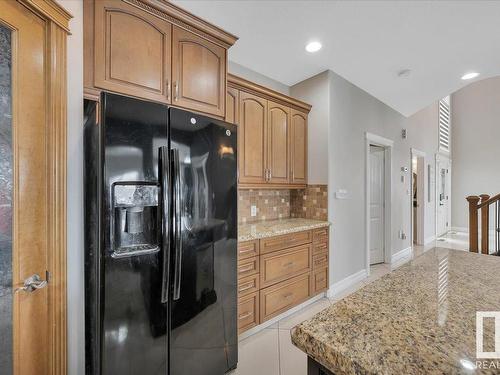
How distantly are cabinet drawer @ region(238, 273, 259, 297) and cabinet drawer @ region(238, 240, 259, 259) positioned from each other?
0.20 meters

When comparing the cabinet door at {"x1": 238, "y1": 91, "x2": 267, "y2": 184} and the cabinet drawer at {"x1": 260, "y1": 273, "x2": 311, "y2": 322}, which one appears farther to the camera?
the cabinet door at {"x1": 238, "y1": 91, "x2": 267, "y2": 184}

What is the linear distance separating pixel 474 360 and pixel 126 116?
4.85ft

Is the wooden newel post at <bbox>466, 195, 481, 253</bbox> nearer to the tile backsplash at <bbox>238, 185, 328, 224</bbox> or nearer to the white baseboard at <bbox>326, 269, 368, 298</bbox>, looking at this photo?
the white baseboard at <bbox>326, 269, 368, 298</bbox>

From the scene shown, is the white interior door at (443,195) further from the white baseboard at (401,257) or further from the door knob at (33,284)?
the door knob at (33,284)

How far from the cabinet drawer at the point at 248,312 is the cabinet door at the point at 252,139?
3.65 feet

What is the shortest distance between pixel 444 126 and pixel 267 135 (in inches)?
263

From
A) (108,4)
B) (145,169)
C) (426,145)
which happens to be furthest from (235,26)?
(426,145)

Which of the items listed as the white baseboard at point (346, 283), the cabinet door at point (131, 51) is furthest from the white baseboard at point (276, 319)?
the cabinet door at point (131, 51)

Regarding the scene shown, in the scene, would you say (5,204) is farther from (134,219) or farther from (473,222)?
(473,222)

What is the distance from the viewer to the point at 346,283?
131 inches

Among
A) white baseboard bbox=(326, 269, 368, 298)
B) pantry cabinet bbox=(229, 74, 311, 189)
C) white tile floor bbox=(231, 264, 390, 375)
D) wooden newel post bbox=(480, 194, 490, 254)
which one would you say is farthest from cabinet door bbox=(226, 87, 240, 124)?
wooden newel post bbox=(480, 194, 490, 254)

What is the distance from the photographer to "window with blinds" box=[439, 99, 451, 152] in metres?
6.48

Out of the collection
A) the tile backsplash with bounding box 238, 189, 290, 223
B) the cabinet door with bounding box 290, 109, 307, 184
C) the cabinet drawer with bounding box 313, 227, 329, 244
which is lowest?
the cabinet drawer with bounding box 313, 227, 329, 244

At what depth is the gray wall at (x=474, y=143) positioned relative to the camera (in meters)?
6.74
